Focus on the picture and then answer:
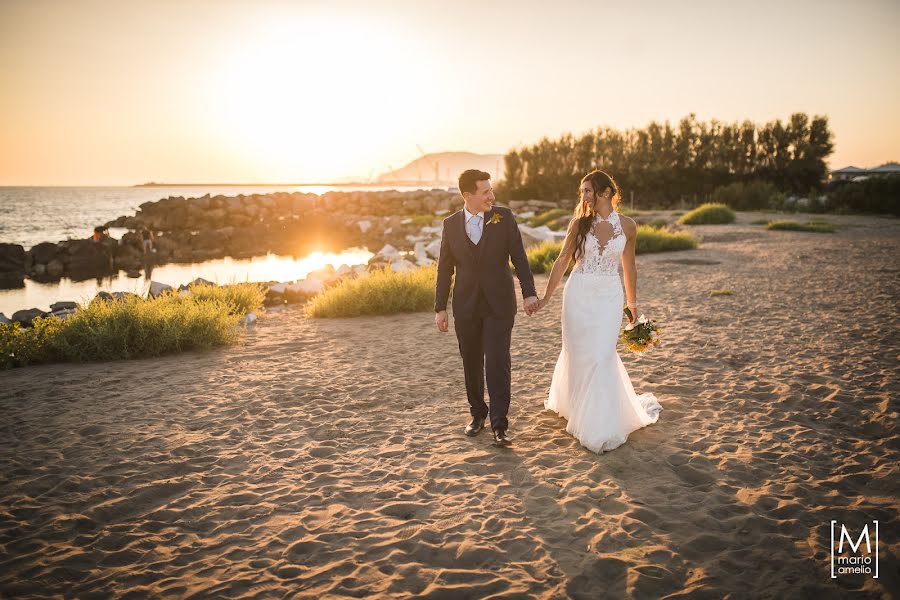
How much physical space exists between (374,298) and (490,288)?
7090 mm

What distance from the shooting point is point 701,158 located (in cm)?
3612

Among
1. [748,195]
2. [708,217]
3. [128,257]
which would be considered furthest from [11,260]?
[748,195]

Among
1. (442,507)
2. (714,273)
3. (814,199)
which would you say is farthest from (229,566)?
(814,199)

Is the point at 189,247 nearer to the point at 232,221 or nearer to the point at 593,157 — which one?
the point at 232,221

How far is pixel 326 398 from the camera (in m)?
6.42

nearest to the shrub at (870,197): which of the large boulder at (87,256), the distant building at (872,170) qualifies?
the distant building at (872,170)

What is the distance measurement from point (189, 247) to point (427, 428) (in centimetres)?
3069

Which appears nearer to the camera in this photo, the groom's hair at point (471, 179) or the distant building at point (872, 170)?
the groom's hair at point (471, 179)

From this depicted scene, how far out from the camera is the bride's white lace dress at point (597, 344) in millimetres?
4766

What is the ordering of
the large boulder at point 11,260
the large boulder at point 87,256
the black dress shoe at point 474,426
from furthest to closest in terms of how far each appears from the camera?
the large boulder at point 87,256 → the large boulder at point 11,260 → the black dress shoe at point 474,426

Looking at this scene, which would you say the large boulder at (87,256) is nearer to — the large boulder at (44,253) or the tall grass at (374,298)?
the large boulder at (44,253)

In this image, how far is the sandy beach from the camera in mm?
3285

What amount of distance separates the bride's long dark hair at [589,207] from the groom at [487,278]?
1.78 feet

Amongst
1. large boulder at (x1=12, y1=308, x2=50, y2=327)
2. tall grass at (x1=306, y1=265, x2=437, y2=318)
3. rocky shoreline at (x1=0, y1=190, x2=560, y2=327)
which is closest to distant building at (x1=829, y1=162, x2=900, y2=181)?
rocky shoreline at (x1=0, y1=190, x2=560, y2=327)
